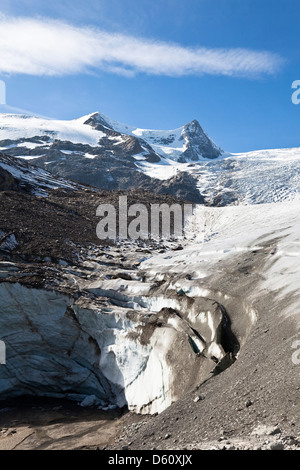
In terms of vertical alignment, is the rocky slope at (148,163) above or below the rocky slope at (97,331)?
above

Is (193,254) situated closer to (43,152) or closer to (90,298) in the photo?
(90,298)

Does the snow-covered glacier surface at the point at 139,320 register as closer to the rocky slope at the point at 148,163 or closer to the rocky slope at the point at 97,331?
the rocky slope at the point at 97,331

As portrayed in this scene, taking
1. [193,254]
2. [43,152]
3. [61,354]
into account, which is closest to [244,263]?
[193,254]

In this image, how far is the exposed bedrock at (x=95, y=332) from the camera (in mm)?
15498

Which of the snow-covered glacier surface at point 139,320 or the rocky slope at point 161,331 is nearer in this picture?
the rocky slope at point 161,331

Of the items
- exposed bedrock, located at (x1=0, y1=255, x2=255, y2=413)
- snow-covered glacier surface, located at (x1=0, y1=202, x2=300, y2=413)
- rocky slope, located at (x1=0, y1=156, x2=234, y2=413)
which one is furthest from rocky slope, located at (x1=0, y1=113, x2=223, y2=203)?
exposed bedrock, located at (x1=0, y1=255, x2=255, y2=413)

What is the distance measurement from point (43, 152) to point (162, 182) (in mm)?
49522

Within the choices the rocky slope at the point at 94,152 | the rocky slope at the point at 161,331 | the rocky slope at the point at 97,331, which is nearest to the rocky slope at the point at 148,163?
the rocky slope at the point at 94,152

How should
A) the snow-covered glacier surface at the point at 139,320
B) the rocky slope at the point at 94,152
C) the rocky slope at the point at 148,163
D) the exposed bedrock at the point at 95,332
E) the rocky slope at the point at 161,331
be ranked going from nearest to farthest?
the rocky slope at the point at 161,331, the snow-covered glacier surface at the point at 139,320, the exposed bedrock at the point at 95,332, the rocky slope at the point at 148,163, the rocky slope at the point at 94,152

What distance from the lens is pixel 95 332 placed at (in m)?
17.9

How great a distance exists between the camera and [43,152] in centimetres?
14350

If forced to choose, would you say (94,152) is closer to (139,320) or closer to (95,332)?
(95,332)

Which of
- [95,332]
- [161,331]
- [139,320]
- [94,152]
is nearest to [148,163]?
Answer: [94,152]

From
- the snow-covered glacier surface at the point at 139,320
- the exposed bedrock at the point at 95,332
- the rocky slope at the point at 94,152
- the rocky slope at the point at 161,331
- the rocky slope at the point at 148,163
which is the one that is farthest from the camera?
the rocky slope at the point at 94,152
